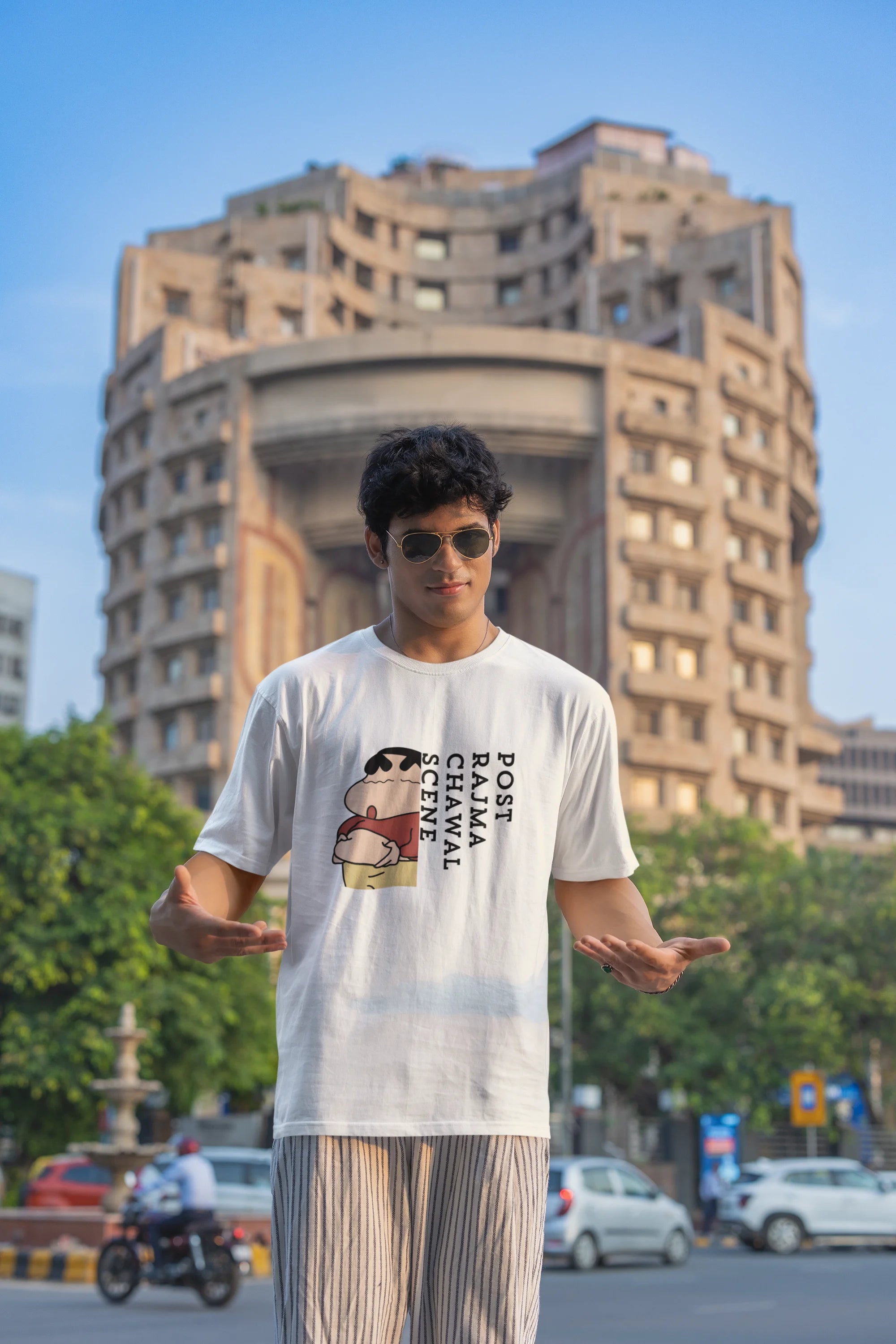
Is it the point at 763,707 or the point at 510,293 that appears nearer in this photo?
the point at 763,707

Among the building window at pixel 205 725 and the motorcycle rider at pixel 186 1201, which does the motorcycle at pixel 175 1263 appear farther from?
the building window at pixel 205 725

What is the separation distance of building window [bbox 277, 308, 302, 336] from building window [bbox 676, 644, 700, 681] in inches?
832

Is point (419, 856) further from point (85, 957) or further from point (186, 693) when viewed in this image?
point (186, 693)

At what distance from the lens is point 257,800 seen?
303 centimetres

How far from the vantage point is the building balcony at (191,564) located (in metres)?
59.9

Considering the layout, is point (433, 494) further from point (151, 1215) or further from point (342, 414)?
point (342, 414)

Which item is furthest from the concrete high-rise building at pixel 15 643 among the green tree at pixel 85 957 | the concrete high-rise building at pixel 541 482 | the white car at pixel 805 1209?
the white car at pixel 805 1209

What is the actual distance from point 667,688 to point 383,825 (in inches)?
2219

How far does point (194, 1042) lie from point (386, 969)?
2885 cm

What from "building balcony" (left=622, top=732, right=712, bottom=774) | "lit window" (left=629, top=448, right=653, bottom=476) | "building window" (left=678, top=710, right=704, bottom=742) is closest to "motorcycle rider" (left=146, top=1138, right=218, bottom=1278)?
"building balcony" (left=622, top=732, right=712, bottom=774)

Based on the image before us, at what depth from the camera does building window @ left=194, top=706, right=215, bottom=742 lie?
196ft

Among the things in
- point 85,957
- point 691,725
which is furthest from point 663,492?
point 85,957

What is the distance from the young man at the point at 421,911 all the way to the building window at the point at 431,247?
76.6 m

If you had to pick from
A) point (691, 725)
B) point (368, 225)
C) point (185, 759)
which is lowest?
point (185, 759)
